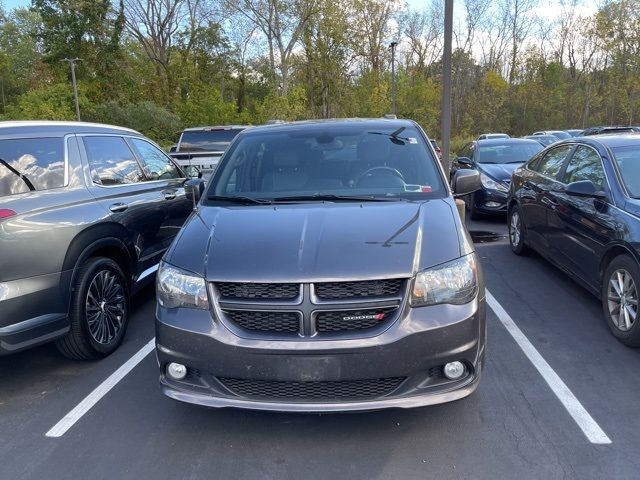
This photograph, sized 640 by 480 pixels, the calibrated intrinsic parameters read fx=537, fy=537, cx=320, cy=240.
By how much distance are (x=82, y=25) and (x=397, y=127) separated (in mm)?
47894

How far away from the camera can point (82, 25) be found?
44469 millimetres

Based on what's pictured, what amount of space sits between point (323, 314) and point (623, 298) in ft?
9.32

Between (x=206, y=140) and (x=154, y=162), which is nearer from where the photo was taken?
(x=154, y=162)

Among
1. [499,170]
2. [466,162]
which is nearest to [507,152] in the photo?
[466,162]

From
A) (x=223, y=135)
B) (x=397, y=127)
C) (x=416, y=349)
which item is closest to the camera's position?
(x=416, y=349)

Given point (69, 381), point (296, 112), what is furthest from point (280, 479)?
point (296, 112)

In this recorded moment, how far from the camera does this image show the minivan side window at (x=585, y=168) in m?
4.97

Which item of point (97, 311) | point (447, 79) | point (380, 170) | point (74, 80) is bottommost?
point (97, 311)

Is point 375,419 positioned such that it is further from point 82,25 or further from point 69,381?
point 82,25

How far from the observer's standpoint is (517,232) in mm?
7199

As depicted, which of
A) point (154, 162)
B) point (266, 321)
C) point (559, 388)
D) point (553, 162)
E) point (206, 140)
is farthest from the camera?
point (206, 140)

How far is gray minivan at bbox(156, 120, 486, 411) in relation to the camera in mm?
2742

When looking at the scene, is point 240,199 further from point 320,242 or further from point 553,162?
point 553,162

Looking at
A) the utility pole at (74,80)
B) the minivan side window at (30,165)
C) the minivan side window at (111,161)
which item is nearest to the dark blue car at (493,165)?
the minivan side window at (111,161)
